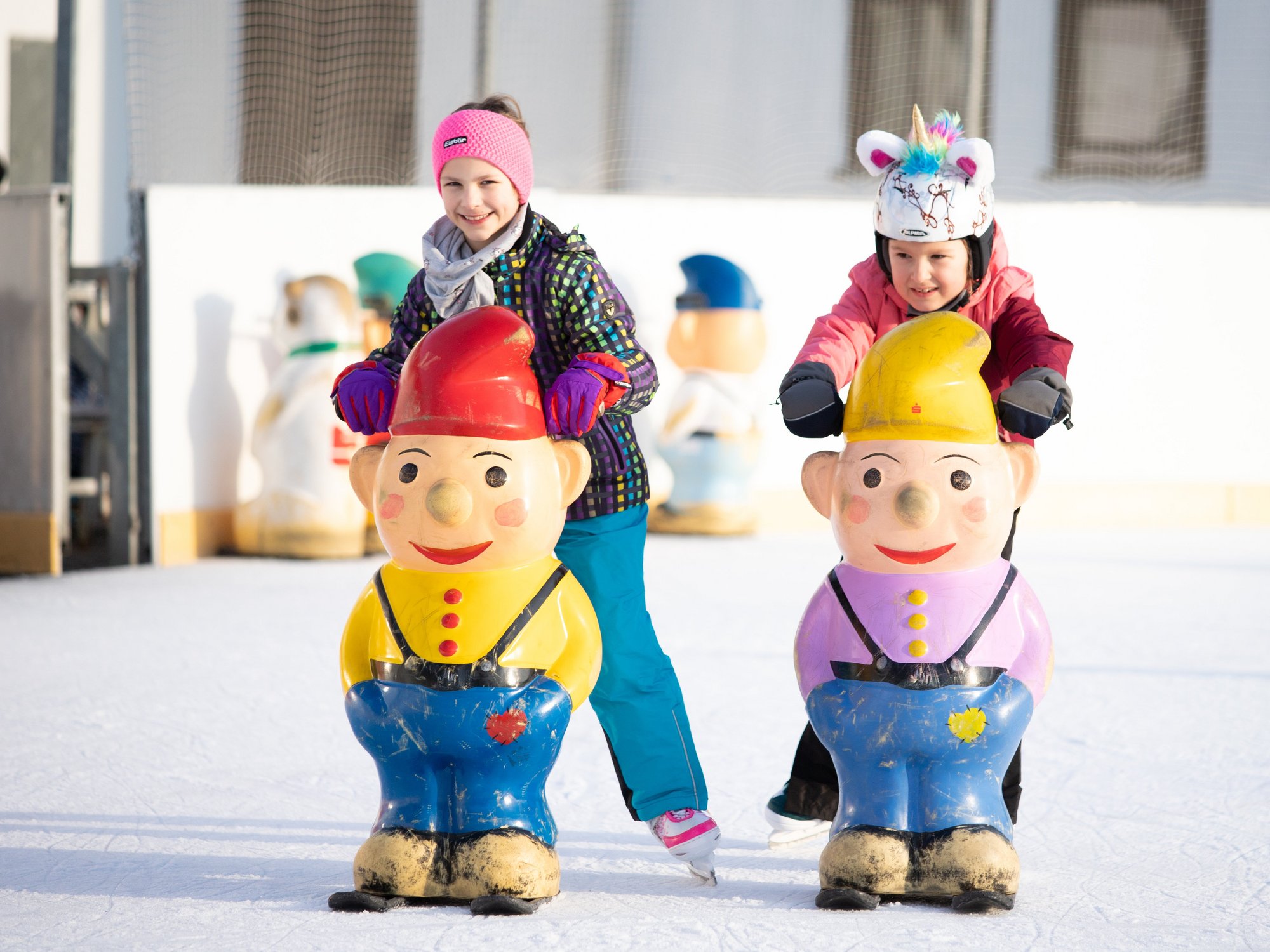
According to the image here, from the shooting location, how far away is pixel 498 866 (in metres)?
2.21

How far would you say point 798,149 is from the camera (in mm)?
9555

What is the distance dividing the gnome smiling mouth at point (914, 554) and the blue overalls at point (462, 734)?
1.76 ft

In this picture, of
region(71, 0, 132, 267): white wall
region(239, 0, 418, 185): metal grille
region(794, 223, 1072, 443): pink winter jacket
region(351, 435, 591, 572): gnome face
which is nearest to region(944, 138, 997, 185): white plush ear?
region(794, 223, 1072, 443): pink winter jacket

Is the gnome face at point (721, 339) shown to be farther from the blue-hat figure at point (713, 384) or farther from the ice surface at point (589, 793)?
the ice surface at point (589, 793)

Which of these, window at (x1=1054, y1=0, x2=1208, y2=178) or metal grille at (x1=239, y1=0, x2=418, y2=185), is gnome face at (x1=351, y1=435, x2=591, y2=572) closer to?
metal grille at (x1=239, y1=0, x2=418, y2=185)

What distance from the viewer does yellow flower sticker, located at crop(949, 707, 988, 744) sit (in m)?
2.23

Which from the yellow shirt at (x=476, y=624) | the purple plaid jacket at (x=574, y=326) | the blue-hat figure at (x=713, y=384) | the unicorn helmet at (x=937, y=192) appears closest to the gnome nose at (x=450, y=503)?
the yellow shirt at (x=476, y=624)

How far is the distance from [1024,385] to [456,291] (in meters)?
0.95

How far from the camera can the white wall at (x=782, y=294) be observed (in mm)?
7113

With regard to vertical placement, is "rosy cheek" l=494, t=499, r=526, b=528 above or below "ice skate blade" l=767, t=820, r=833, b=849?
above

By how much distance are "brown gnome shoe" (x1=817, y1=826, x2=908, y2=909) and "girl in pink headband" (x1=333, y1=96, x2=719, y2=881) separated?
25 centimetres

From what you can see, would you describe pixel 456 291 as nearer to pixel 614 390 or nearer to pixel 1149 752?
pixel 614 390

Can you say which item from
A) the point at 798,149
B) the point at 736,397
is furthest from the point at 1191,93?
the point at 736,397

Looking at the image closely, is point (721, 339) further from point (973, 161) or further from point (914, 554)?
point (914, 554)
